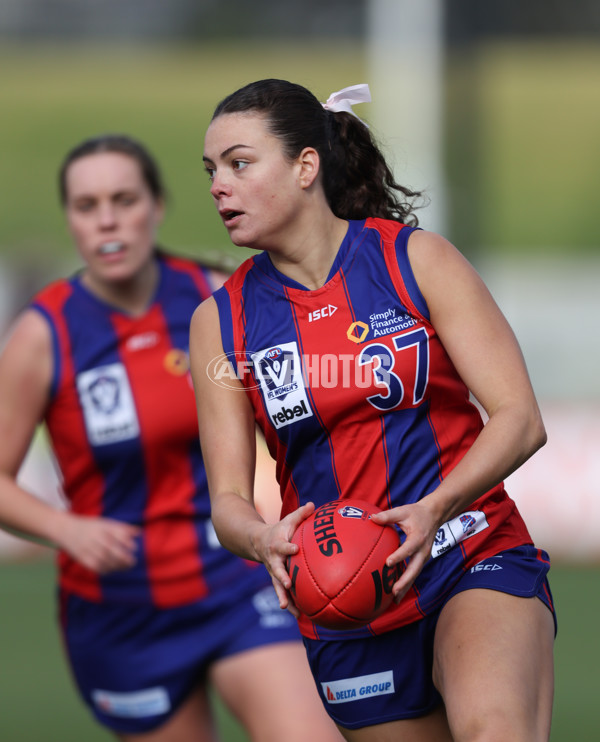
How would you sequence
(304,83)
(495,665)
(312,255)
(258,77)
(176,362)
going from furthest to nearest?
(258,77)
(304,83)
(176,362)
(312,255)
(495,665)

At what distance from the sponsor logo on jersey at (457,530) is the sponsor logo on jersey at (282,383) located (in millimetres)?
443

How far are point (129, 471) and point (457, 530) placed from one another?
1.64 meters

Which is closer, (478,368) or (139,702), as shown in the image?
(478,368)

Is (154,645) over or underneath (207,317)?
underneath

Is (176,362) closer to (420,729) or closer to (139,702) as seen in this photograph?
(139,702)

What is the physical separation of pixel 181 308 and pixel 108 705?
1.48m

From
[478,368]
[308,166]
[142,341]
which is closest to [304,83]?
[142,341]

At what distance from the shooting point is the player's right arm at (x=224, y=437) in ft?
9.41

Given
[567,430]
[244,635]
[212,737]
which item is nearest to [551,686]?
[244,635]

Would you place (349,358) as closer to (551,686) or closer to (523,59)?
(551,686)

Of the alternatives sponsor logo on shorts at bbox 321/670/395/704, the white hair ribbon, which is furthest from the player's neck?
sponsor logo on shorts at bbox 321/670/395/704

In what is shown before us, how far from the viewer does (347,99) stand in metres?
3.27

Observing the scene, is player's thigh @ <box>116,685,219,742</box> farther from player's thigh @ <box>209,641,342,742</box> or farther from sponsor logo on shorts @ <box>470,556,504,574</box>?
sponsor logo on shorts @ <box>470,556,504,574</box>

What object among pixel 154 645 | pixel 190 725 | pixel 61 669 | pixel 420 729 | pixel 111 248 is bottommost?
pixel 61 669
